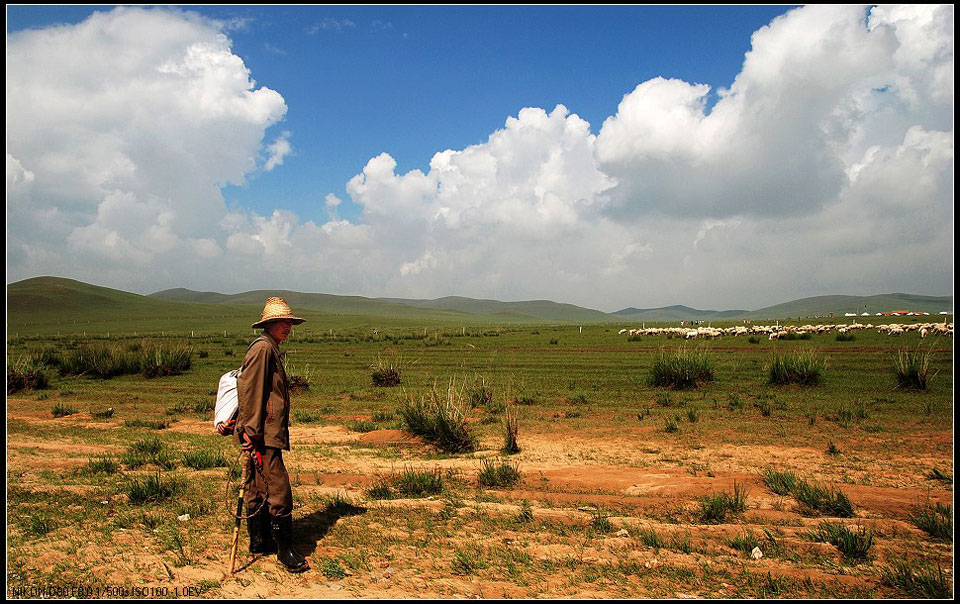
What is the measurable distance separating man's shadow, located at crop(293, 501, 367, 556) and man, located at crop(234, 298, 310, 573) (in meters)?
0.35

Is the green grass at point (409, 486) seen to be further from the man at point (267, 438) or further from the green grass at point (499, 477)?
the man at point (267, 438)

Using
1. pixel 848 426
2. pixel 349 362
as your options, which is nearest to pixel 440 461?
pixel 848 426

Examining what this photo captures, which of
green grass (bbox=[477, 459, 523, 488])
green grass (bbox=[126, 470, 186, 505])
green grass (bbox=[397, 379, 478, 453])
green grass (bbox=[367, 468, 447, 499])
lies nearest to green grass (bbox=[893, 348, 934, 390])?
green grass (bbox=[397, 379, 478, 453])

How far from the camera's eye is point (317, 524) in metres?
5.64

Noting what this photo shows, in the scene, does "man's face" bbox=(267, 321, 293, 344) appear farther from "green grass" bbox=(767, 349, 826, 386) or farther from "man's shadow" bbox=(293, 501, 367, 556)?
"green grass" bbox=(767, 349, 826, 386)

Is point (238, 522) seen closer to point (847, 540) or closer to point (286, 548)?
point (286, 548)

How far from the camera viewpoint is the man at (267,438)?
15.1 feet

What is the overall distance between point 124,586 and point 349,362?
2453cm

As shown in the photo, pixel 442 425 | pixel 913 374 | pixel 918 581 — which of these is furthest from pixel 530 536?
pixel 913 374

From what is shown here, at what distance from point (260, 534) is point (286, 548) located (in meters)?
0.46

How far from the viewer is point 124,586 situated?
4250 mm

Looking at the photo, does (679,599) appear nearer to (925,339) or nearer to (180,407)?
(180,407)

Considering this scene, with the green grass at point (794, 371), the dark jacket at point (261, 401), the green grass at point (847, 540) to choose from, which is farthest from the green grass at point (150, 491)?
the green grass at point (794, 371)

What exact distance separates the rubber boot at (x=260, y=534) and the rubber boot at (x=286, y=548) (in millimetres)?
356
